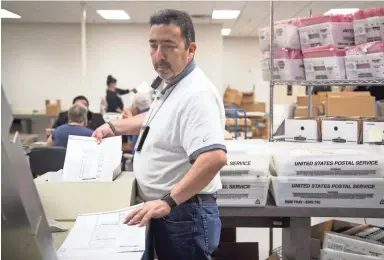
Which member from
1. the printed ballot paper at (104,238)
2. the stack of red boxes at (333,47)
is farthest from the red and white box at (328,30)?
the printed ballot paper at (104,238)

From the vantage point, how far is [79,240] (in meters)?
1.12

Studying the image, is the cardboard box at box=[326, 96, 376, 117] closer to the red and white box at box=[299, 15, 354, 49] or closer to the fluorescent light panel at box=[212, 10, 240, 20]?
the red and white box at box=[299, 15, 354, 49]

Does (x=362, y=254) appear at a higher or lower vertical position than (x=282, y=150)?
lower

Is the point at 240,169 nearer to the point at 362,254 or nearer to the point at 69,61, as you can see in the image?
the point at 362,254

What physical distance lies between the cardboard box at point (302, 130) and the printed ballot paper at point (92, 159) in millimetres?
1180

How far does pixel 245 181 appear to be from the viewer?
5.79 feet

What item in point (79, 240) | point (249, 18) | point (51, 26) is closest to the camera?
point (79, 240)

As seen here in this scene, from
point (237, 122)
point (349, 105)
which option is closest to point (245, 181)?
point (349, 105)

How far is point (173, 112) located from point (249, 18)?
793 cm

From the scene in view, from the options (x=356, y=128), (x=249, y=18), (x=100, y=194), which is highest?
(x=249, y=18)

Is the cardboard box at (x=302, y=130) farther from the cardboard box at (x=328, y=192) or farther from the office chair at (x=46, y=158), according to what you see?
the office chair at (x=46, y=158)

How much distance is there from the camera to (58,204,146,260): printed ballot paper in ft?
3.41

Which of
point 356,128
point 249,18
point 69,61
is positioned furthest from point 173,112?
point 69,61

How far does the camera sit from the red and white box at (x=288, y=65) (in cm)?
251
